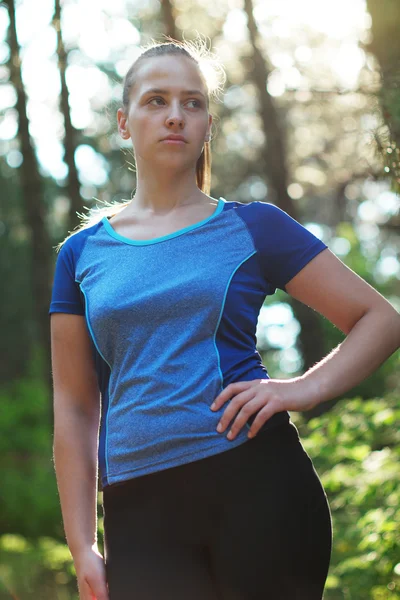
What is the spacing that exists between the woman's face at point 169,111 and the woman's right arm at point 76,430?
509 millimetres

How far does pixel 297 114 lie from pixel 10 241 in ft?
53.9

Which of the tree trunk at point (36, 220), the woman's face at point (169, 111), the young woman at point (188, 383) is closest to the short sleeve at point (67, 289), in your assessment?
the young woman at point (188, 383)

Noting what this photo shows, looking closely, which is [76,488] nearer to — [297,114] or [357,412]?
[357,412]

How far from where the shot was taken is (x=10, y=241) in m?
29.3

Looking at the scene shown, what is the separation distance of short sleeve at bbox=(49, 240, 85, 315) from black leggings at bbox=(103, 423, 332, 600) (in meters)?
0.50

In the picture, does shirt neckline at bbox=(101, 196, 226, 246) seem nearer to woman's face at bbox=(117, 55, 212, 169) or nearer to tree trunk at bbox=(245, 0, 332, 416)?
woman's face at bbox=(117, 55, 212, 169)

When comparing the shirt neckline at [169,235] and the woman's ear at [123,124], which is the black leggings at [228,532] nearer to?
the shirt neckline at [169,235]

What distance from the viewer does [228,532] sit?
1865 millimetres

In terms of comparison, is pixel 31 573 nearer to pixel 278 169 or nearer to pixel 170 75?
pixel 278 169

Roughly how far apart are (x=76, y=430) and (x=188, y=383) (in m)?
0.42

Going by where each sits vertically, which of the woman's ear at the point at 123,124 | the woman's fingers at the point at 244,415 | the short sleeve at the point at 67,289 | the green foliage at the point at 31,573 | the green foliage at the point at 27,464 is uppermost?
the woman's ear at the point at 123,124

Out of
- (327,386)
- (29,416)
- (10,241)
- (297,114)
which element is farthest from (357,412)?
(10,241)

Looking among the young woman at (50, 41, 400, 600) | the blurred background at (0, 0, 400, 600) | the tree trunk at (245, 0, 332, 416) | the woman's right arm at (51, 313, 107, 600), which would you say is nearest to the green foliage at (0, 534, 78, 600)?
the blurred background at (0, 0, 400, 600)

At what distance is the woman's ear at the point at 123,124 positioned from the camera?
2389 mm
